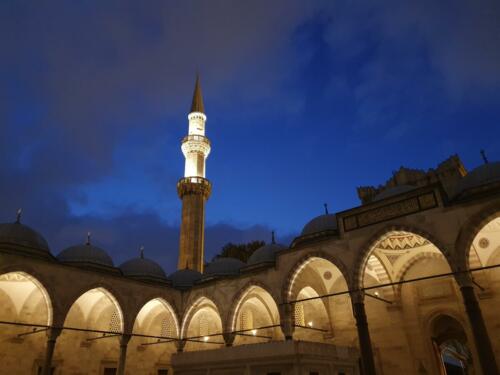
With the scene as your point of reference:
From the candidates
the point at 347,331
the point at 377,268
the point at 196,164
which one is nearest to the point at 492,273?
the point at 377,268

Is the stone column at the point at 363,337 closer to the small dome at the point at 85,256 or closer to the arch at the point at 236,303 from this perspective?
the arch at the point at 236,303

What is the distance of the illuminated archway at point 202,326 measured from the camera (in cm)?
1767

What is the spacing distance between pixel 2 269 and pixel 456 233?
45.0 feet

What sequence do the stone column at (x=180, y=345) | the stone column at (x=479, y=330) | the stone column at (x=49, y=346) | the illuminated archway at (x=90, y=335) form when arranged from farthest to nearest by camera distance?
the stone column at (x=180, y=345) < the illuminated archway at (x=90, y=335) < the stone column at (x=49, y=346) < the stone column at (x=479, y=330)

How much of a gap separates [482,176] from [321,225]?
6.13 m

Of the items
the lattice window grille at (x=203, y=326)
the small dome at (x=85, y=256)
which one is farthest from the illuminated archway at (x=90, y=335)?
the lattice window grille at (x=203, y=326)

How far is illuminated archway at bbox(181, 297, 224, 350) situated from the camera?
1767 centimetres

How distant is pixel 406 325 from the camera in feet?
46.4

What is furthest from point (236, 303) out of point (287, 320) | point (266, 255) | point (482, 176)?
point (482, 176)

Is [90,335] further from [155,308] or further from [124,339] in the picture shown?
[155,308]

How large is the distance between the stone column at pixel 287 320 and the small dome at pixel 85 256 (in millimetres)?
9196

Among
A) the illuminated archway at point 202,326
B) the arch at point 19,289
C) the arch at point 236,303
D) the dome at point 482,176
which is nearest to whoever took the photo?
the dome at point 482,176

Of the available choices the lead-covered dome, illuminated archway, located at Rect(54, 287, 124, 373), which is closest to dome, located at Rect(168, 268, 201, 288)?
the lead-covered dome

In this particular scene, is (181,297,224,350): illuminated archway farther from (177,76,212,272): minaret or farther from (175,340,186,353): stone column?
(177,76,212,272): minaret
